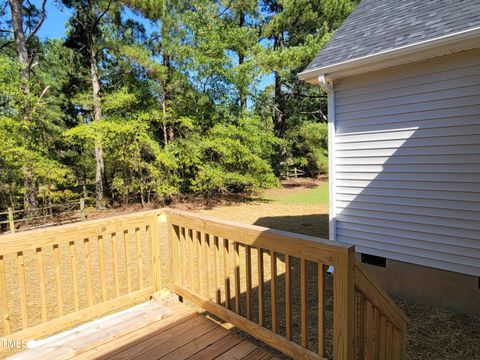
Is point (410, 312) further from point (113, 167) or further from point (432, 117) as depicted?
point (113, 167)

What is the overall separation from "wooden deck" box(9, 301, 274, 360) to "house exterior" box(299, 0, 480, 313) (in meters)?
2.48

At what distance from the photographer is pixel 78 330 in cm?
223

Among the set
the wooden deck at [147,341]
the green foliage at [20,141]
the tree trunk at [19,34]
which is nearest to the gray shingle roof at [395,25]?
the wooden deck at [147,341]

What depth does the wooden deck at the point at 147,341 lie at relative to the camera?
6.57 ft

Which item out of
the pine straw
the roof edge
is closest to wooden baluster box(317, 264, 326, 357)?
the pine straw

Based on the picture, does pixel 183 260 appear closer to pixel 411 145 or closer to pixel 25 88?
pixel 411 145

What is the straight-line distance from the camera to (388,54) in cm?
335

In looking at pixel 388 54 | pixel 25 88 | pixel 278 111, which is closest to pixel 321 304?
pixel 388 54

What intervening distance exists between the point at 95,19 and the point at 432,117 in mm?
12784

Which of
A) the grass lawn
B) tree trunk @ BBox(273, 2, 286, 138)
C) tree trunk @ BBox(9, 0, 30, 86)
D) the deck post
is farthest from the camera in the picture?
tree trunk @ BBox(273, 2, 286, 138)

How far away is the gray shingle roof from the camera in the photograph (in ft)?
10.6

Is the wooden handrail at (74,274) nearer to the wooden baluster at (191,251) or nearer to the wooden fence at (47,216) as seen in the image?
the wooden baluster at (191,251)

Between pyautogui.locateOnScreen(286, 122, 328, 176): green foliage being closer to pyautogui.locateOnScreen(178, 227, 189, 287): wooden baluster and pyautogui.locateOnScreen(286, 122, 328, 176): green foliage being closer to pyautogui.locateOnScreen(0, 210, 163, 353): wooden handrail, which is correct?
pyautogui.locateOnScreen(0, 210, 163, 353): wooden handrail

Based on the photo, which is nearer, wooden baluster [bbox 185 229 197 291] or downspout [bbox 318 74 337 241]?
wooden baluster [bbox 185 229 197 291]
